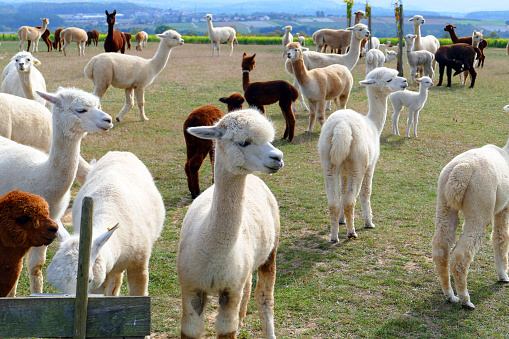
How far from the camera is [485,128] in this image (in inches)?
460

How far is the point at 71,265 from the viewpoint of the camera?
2672 mm

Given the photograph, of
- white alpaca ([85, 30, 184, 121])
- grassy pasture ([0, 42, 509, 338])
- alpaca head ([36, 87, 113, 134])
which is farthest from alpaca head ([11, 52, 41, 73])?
alpaca head ([36, 87, 113, 134])

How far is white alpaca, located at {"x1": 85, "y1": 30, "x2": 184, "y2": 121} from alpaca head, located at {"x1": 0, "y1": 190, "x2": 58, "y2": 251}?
8583mm

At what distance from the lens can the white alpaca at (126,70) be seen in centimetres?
1105

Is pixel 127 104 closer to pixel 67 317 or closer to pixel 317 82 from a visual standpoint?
pixel 317 82

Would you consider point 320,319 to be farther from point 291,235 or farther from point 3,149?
point 3,149

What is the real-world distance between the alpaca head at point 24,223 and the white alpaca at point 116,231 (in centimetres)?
11

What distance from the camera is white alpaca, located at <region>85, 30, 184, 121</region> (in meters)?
11.1

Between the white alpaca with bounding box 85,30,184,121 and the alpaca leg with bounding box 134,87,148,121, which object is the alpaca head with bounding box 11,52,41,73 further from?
the alpaca leg with bounding box 134,87,148,121

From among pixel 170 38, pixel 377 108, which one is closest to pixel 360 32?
pixel 170 38

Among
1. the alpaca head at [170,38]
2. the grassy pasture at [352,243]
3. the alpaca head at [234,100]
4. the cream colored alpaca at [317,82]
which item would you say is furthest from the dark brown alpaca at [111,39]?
the alpaca head at [234,100]

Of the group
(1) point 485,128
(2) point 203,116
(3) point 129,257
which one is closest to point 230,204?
(3) point 129,257

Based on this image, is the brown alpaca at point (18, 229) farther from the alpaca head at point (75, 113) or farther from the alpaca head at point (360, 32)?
the alpaca head at point (360, 32)

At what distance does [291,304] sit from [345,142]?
6.53 ft
